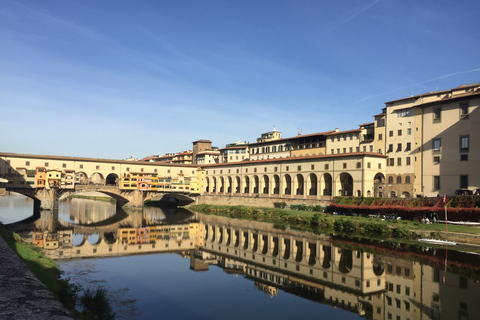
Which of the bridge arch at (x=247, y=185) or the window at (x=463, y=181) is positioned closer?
the window at (x=463, y=181)

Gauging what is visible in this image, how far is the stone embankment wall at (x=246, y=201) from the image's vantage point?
5796 centimetres

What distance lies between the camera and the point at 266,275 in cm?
2592

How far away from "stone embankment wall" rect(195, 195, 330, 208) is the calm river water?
17.1m

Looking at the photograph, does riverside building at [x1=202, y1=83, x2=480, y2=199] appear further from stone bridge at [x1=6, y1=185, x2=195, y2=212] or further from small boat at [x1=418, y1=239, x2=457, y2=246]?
stone bridge at [x1=6, y1=185, x2=195, y2=212]

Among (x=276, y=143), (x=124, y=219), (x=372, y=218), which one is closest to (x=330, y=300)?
(x=372, y=218)

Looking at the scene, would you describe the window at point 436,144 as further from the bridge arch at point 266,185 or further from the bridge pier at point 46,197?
the bridge pier at point 46,197

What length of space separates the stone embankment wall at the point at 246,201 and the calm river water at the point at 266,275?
673 inches

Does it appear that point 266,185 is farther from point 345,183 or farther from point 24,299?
point 24,299

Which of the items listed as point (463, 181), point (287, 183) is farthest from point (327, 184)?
point (463, 181)

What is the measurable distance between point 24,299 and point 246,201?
60967 mm

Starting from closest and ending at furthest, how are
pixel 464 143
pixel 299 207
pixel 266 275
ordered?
1. pixel 266 275
2. pixel 464 143
3. pixel 299 207

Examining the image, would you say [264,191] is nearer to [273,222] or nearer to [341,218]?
[273,222]

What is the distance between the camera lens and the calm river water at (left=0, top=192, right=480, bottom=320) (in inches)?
731

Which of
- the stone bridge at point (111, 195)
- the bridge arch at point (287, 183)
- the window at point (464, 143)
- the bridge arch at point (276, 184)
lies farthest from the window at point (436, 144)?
the stone bridge at point (111, 195)
